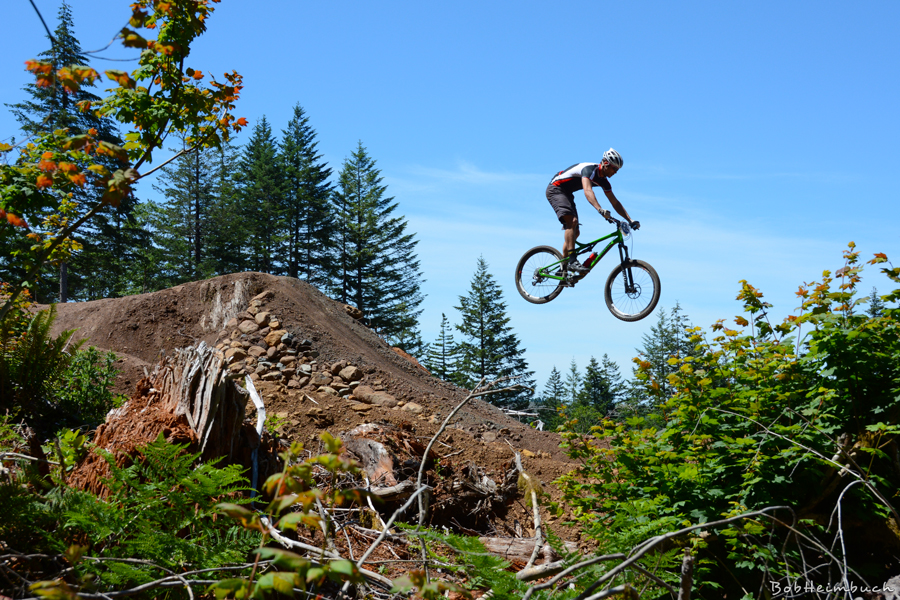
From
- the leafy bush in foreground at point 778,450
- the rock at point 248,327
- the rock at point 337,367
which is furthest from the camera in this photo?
the rock at point 248,327

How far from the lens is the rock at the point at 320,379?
9825mm

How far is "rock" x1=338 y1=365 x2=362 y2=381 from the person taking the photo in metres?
10.2

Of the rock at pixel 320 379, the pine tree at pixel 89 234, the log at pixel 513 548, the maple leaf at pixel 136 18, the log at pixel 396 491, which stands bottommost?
the log at pixel 513 548

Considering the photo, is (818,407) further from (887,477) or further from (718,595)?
(718,595)

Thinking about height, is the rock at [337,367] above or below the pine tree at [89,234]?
below

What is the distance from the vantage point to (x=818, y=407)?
167 inches

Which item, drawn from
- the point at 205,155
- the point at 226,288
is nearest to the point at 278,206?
the point at 205,155

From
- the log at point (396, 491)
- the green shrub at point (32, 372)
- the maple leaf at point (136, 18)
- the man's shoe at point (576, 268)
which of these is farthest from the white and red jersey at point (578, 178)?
the green shrub at point (32, 372)

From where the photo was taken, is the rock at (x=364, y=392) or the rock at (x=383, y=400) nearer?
the rock at (x=383, y=400)

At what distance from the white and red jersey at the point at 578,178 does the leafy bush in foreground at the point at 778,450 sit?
3.76 m

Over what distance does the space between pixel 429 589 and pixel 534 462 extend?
644cm

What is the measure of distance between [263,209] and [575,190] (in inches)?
1247

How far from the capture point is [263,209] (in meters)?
36.8

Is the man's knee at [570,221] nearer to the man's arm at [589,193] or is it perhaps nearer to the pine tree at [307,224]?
the man's arm at [589,193]
